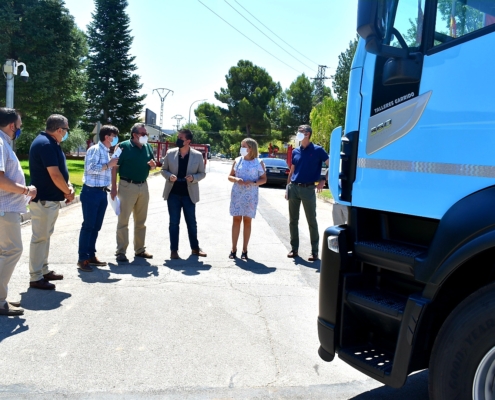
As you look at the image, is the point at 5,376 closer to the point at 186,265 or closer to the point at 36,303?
the point at 36,303

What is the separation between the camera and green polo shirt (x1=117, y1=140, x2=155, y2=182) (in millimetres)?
7469

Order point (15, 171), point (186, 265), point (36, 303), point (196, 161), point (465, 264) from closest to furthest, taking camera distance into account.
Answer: point (465, 264) → point (15, 171) → point (36, 303) → point (186, 265) → point (196, 161)

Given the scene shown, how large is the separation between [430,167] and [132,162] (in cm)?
549

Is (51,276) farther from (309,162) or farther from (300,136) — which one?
(309,162)

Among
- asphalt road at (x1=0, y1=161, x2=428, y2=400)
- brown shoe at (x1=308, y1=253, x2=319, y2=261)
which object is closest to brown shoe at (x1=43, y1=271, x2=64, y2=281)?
asphalt road at (x1=0, y1=161, x2=428, y2=400)

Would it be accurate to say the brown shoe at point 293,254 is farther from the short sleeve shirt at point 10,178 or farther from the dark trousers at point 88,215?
the short sleeve shirt at point 10,178

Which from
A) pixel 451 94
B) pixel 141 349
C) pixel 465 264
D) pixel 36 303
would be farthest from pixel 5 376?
pixel 451 94

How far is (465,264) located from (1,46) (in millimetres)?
21758

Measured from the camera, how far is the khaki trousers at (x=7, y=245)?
487 centimetres

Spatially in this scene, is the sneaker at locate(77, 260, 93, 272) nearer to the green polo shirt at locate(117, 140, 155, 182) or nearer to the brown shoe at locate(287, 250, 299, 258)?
the green polo shirt at locate(117, 140, 155, 182)

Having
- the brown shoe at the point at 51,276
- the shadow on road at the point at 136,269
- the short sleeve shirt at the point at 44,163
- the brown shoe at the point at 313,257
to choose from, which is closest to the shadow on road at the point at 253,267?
the brown shoe at the point at 313,257

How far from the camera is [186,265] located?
7.48 metres

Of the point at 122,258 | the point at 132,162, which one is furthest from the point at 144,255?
the point at 132,162

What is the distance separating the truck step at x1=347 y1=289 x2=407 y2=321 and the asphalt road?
94cm
